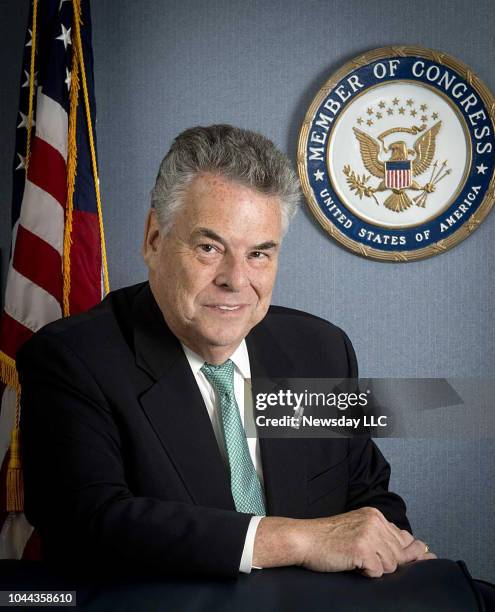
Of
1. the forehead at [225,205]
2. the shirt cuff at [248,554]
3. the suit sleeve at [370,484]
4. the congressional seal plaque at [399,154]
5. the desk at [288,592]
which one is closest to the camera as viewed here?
the desk at [288,592]

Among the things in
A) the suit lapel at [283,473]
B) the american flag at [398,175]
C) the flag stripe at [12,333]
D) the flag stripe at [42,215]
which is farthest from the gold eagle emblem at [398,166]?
the suit lapel at [283,473]

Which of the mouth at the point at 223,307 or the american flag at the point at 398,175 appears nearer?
the mouth at the point at 223,307

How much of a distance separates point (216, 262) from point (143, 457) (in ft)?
1.30

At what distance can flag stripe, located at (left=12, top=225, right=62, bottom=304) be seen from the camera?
230 cm

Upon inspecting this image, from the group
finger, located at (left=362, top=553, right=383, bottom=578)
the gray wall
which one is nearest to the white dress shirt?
finger, located at (left=362, top=553, right=383, bottom=578)

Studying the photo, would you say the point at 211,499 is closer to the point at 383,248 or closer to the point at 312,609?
the point at 312,609

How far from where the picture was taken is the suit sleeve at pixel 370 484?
1565 mm

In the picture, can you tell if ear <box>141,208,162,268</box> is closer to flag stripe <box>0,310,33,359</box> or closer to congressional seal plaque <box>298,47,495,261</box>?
flag stripe <box>0,310,33,359</box>

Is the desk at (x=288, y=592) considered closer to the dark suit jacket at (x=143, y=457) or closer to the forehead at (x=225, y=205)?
the dark suit jacket at (x=143, y=457)

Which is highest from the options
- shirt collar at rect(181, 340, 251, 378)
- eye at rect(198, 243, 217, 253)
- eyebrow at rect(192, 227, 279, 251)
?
eyebrow at rect(192, 227, 279, 251)

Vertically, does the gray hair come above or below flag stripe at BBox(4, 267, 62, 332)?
above

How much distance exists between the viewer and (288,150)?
115 inches

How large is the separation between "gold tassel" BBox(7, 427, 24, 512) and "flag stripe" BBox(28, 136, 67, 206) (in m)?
0.79

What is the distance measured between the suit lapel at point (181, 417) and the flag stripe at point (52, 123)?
1.11 metres
